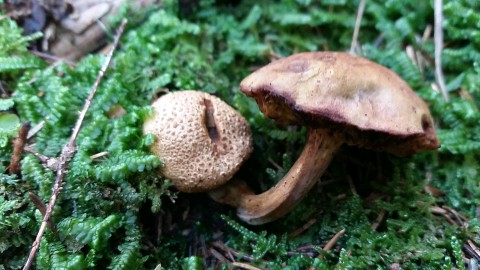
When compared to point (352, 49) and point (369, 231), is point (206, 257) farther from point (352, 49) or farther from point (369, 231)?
point (352, 49)

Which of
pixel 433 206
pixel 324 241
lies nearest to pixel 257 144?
pixel 324 241

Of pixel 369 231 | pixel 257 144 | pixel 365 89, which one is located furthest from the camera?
pixel 257 144

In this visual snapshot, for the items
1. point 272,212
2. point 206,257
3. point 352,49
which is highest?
point 352,49

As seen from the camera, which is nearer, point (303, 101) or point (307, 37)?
point (303, 101)

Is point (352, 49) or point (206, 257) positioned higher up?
point (352, 49)

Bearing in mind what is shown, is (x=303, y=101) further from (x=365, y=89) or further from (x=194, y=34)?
(x=194, y=34)

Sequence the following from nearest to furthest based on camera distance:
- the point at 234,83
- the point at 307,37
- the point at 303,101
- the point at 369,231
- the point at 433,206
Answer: the point at 303,101
the point at 369,231
the point at 433,206
the point at 234,83
the point at 307,37

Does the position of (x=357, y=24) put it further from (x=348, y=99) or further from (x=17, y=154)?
(x=17, y=154)
